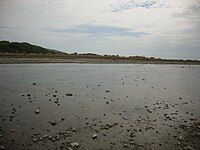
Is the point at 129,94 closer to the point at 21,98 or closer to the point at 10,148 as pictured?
the point at 21,98

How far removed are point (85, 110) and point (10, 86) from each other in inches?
363

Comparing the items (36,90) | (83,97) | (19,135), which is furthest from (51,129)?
(36,90)

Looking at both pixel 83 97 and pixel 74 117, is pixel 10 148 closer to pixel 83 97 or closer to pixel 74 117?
pixel 74 117

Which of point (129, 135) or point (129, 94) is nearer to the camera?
point (129, 135)

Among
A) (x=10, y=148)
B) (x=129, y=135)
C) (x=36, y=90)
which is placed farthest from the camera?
(x=36, y=90)

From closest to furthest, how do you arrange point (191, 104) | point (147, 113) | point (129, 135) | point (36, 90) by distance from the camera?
point (129, 135) < point (147, 113) < point (191, 104) < point (36, 90)

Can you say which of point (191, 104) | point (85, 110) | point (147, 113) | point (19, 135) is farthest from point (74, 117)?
point (191, 104)

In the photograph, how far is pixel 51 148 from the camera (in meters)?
8.62

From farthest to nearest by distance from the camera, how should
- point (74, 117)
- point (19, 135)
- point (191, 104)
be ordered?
point (191, 104)
point (74, 117)
point (19, 135)

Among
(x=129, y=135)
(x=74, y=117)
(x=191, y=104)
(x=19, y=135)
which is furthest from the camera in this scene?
(x=191, y=104)

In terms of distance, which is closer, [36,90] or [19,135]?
[19,135]

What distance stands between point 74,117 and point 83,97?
5042 mm

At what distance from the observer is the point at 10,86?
66.1ft

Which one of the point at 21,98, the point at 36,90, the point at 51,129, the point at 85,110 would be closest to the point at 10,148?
the point at 51,129
